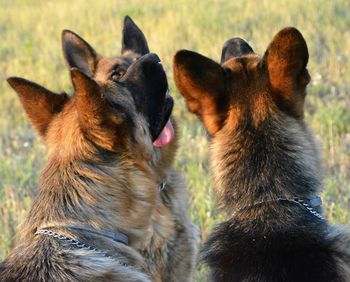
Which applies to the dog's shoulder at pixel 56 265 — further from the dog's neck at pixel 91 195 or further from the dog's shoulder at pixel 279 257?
the dog's shoulder at pixel 279 257

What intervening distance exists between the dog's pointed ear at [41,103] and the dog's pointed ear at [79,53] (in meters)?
1.73

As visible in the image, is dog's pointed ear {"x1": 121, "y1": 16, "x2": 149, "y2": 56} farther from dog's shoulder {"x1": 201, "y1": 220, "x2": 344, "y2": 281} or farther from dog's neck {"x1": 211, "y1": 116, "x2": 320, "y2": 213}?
dog's shoulder {"x1": 201, "y1": 220, "x2": 344, "y2": 281}

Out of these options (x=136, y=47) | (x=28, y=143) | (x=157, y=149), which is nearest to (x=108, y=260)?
(x=157, y=149)

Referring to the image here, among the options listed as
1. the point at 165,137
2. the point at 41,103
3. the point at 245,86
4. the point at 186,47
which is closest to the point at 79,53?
the point at 165,137

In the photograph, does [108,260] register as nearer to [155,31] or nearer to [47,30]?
[155,31]

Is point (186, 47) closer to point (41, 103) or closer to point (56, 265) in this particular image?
point (41, 103)

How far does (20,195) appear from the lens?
6414 millimetres

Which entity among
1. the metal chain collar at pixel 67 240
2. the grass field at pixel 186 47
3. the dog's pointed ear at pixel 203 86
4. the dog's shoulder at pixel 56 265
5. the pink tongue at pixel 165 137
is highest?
the dog's pointed ear at pixel 203 86

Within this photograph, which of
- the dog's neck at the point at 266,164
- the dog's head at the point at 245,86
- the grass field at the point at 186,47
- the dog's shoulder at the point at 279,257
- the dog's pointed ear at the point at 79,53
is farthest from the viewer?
the grass field at the point at 186,47

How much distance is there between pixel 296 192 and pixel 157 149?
120 centimetres

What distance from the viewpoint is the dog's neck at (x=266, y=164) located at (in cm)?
347

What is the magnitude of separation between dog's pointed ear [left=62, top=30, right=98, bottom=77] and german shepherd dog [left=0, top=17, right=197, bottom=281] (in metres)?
1.79

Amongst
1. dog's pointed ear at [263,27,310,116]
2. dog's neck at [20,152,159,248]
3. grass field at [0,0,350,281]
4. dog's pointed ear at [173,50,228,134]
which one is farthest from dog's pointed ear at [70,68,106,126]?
grass field at [0,0,350,281]

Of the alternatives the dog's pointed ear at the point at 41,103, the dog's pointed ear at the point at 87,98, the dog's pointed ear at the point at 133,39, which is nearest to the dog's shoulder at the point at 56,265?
the dog's pointed ear at the point at 87,98
